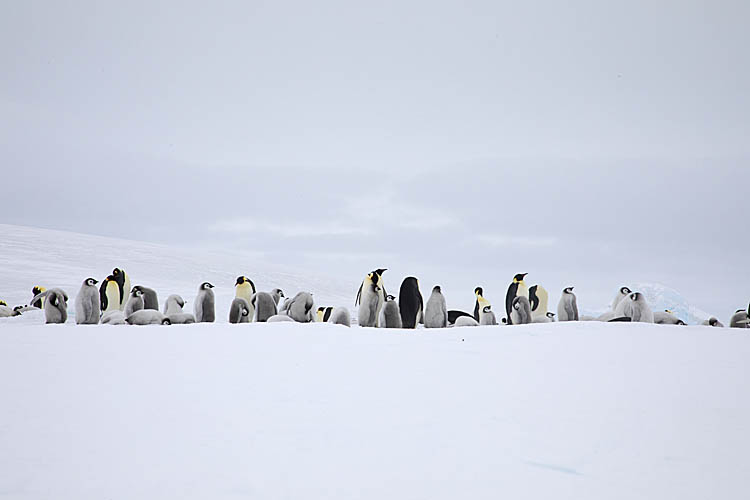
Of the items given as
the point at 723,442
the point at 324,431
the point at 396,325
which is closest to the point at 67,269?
the point at 396,325

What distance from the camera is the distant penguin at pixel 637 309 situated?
372 inches

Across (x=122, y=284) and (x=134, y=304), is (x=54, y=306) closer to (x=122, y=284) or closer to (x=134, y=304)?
(x=134, y=304)

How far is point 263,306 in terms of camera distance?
34.6 ft

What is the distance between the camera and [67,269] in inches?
653

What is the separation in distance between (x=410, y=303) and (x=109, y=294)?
5644 mm

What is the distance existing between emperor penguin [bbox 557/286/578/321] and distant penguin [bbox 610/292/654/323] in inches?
71.7

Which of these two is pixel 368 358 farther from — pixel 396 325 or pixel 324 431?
pixel 396 325

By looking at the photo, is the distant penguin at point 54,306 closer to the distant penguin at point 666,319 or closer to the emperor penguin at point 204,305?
the emperor penguin at point 204,305

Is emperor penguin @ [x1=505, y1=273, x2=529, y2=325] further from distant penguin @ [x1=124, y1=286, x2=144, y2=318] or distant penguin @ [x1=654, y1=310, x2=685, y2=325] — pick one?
distant penguin @ [x1=124, y1=286, x2=144, y2=318]

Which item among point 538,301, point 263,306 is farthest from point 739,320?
point 263,306

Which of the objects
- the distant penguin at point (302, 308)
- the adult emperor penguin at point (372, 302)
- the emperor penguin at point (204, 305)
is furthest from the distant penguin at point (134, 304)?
the adult emperor penguin at point (372, 302)

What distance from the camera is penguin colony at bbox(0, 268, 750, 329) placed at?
28.3 ft

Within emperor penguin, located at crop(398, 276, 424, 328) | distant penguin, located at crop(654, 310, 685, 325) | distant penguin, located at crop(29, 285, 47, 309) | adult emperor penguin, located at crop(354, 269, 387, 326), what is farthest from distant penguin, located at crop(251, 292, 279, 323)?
distant penguin, located at crop(654, 310, 685, 325)

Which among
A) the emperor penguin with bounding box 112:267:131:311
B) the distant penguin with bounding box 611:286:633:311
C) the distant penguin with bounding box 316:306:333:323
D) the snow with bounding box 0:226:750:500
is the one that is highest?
the emperor penguin with bounding box 112:267:131:311
